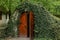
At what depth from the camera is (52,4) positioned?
23.2 m

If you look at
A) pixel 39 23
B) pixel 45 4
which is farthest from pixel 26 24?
pixel 45 4

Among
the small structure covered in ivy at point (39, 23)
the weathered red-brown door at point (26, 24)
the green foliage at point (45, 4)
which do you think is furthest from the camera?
the green foliage at point (45, 4)

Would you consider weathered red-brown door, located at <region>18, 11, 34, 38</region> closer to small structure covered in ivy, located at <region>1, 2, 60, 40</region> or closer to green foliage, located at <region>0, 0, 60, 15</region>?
small structure covered in ivy, located at <region>1, 2, 60, 40</region>

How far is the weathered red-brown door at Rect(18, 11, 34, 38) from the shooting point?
11750mm

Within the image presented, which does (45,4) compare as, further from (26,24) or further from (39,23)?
(39,23)

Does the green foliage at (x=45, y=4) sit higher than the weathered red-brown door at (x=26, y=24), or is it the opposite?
the green foliage at (x=45, y=4)

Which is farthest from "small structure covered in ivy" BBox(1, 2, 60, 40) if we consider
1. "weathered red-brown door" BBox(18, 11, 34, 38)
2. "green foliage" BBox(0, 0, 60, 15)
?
"green foliage" BBox(0, 0, 60, 15)

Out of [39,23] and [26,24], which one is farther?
[26,24]

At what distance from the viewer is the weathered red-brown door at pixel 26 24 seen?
1175 cm

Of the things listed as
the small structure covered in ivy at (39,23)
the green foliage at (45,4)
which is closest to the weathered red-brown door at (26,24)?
the small structure covered in ivy at (39,23)

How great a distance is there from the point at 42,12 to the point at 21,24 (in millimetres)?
1512

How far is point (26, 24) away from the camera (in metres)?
11.9

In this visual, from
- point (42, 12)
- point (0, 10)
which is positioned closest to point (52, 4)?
point (0, 10)

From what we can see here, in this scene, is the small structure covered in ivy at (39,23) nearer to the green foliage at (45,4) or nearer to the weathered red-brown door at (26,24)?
the weathered red-brown door at (26,24)
